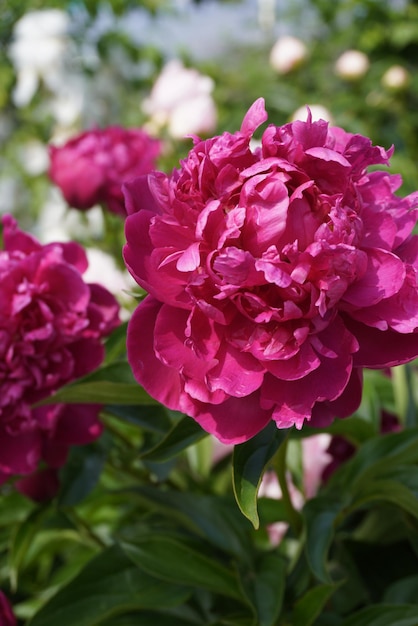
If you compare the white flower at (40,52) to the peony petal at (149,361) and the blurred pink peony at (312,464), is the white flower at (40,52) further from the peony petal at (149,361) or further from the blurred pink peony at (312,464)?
the peony petal at (149,361)

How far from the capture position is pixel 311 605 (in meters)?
0.61

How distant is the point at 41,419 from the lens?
0.64 meters

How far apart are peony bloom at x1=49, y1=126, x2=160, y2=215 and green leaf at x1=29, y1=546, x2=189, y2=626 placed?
1.76ft

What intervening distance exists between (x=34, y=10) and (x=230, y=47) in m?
3.97

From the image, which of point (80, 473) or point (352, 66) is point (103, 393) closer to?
point (80, 473)

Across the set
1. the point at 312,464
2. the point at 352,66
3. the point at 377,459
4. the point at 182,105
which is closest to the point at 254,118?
the point at 377,459

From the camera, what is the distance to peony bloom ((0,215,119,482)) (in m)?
0.64

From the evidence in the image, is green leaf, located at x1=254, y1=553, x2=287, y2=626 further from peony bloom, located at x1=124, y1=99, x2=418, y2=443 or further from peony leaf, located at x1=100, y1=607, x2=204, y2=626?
peony bloom, located at x1=124, y1=99, x2=418, y2=443

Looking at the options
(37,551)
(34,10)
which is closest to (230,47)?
(34,10)

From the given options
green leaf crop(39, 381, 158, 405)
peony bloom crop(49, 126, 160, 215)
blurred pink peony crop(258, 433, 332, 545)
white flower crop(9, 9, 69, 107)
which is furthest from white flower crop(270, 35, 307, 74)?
green leaf crop(39, 381, 158, 405)

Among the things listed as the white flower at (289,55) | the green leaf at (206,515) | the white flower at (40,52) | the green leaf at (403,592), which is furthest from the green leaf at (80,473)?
the white flower at (289,55)

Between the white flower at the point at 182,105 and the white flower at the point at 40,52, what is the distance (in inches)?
15.4

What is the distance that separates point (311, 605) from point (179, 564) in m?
0.11

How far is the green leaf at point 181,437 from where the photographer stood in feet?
1.68
